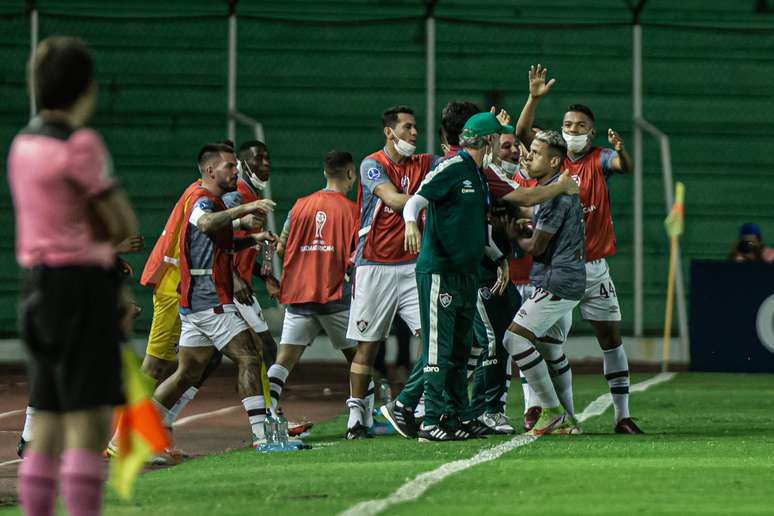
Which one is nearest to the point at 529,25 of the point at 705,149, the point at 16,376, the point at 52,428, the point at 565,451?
the point at 705,149

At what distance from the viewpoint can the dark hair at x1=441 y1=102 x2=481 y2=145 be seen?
10672mm

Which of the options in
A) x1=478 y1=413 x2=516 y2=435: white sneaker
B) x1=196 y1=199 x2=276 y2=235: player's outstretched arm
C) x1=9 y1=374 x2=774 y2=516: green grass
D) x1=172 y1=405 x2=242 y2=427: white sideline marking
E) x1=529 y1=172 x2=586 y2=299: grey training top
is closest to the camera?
x1=9 y1=374 x2=774 y2=516: green grass

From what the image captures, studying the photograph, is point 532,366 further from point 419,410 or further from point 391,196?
point 391,196

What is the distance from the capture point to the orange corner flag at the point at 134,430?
5477 mm

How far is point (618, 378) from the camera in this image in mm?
11477

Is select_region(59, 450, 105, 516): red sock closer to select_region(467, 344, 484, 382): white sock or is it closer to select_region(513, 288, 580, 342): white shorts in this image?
select_region(513, 288, 580, 342): white shorts

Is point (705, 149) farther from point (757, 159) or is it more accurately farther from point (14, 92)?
point (14, 92)

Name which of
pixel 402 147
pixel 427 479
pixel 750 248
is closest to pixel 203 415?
pixel 402 147

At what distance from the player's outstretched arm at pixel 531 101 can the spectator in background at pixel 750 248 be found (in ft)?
31.1

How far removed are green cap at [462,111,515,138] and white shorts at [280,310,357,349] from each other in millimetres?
2168

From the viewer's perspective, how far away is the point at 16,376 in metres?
19.3

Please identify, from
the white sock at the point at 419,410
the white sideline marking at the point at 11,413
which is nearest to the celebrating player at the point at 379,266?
the white sock at the point at 419,410

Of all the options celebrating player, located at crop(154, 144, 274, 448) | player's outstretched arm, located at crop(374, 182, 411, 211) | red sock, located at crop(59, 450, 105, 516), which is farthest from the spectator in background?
red sock, located at crop(59, 450, 105, 516)

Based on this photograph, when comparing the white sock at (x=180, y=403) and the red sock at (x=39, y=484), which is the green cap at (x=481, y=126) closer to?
the white sock at (x=180, y=403)
